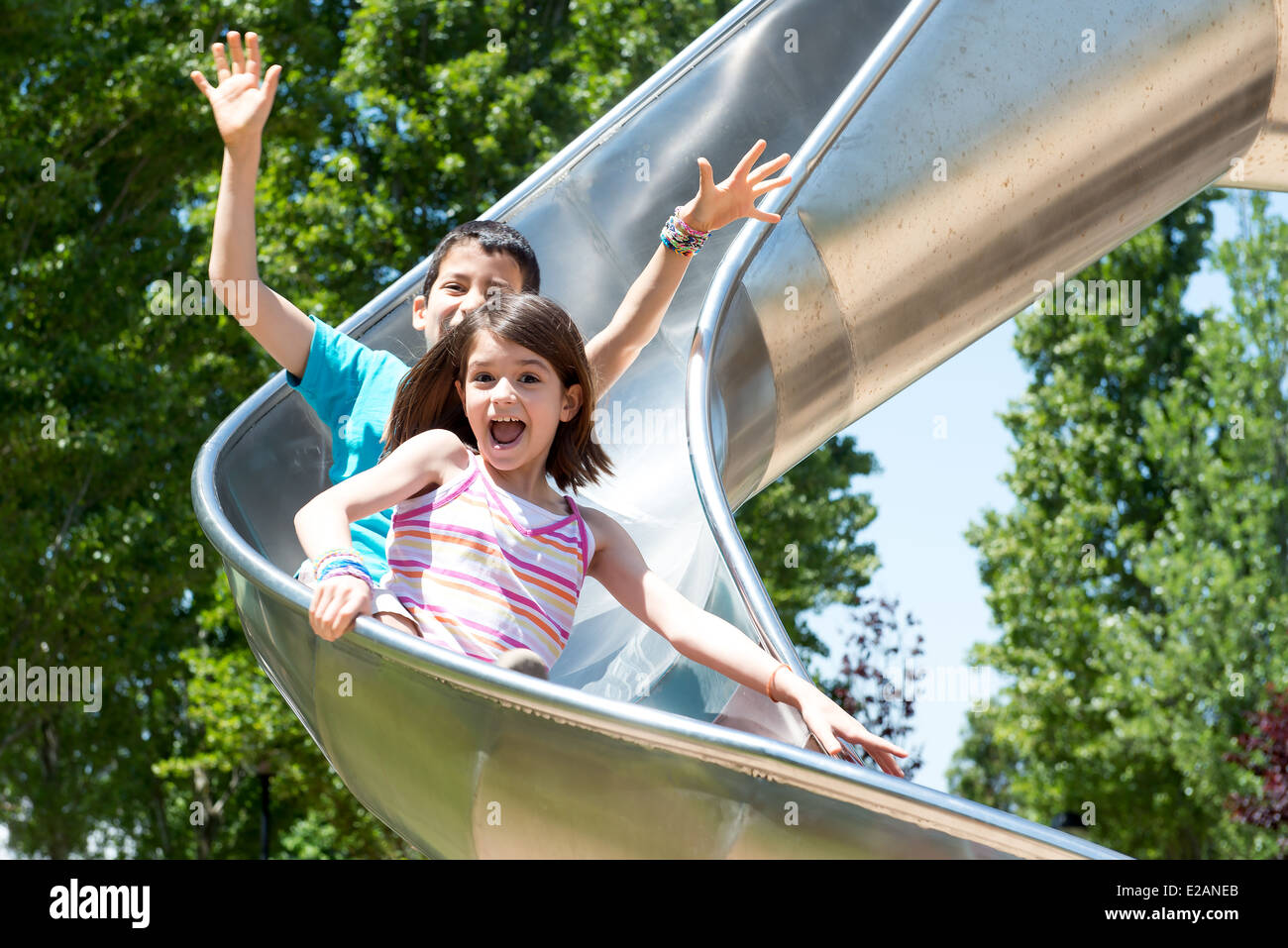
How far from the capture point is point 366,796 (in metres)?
2.65

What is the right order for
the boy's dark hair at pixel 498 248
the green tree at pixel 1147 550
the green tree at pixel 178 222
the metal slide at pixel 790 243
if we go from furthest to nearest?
the green tree at pixel 1147 550
the green tree at pixel 178 222
the boy's dark hair at pixel 498 248
the metal slide at pixel 790 243

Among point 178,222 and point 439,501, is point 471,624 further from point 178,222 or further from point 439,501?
point 178,222

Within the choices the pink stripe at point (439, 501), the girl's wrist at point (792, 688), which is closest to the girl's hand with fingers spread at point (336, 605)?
the pink stripe at point (439, 501)

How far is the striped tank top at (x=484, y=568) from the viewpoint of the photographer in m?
2.43

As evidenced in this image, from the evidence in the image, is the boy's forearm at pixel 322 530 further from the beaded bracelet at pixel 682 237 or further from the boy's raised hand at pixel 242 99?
the beaded bracelet at pixel 682 237

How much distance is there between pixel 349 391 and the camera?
10.8ft

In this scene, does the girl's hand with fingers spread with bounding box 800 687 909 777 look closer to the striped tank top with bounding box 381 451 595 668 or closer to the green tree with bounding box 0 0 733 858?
the striped tank top with bounding box 381 451 595 668

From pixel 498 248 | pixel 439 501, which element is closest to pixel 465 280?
pixel 498 248

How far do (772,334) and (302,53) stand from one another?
9360mm

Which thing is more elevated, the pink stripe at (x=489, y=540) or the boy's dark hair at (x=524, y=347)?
the boy's dark hair at (x=524, y=347)

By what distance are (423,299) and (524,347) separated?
39.7 inches

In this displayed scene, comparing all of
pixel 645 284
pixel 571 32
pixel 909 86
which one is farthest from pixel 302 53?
pixel 645 284

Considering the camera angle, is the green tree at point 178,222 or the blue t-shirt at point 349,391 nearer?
the blue t-shirt at point 349,391

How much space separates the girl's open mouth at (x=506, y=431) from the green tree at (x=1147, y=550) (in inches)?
489
